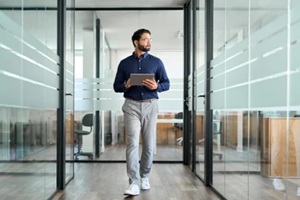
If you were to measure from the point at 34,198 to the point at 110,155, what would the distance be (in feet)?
10.2

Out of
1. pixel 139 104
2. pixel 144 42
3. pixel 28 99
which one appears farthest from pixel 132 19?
pixel 28 99

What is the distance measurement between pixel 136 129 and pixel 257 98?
1.37 meters

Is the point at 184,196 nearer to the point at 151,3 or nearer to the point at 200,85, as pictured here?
the point at 200,85

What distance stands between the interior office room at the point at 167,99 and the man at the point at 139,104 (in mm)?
250

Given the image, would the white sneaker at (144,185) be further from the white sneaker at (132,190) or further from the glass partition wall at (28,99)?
the glass partition wall at (28,99)

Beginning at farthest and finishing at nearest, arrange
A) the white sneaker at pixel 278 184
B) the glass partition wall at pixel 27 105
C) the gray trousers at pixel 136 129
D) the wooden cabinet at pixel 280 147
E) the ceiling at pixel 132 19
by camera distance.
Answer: the ceiling at pixel 132 19
the gray trousers at pixel 136 129
the glass partition wall at pixel 27 105
the white sneaker at pixel 278 184
the wooden cabinet at pixel 280 147

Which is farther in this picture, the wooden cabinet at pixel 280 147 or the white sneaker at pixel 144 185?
the white sneaker at pixel 144 185

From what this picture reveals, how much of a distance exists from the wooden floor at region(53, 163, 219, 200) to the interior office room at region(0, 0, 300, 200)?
0.7 inches

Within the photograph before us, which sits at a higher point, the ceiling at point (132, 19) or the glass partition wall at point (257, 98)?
the ceiling at point (132, 19)

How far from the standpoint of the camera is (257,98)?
2.43 metres

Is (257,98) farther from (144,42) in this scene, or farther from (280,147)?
(144,42)

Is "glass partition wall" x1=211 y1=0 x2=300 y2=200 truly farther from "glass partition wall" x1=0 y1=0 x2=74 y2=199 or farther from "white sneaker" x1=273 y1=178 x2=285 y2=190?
"glass partition wall" x1=0 y1=0 x2=74 y2=199

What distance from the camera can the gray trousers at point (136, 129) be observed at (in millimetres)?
3461

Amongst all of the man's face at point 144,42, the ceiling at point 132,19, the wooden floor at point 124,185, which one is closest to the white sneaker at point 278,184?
the wooden floor at point 124,185
